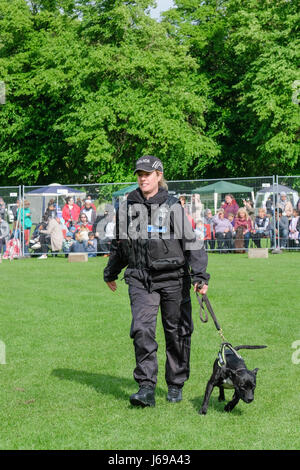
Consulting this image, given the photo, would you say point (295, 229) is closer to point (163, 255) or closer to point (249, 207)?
point (249, 207)

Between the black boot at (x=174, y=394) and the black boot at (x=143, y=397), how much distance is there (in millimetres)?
251

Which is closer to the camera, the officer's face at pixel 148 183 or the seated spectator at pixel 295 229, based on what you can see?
the officer's face at pixel 148 183

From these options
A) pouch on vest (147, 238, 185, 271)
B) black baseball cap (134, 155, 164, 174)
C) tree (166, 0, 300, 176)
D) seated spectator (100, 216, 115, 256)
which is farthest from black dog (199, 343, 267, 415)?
tree (166, 0, 300, 176)

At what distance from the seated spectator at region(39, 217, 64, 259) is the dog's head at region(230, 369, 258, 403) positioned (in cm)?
1847

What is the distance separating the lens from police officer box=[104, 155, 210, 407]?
6242 mm

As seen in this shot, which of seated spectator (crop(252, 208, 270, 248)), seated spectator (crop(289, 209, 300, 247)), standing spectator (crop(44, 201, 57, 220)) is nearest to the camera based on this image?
seated spectator (crop(289, 209, 300, 247))

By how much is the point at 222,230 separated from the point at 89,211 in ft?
14.9

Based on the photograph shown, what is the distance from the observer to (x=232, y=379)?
588 cm

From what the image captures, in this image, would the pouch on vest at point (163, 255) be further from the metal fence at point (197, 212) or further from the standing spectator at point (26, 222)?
the standing spectator at point (26, 222)

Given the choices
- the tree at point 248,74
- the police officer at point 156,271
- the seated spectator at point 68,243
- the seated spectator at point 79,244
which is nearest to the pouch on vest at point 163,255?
the police officer at point 156,271

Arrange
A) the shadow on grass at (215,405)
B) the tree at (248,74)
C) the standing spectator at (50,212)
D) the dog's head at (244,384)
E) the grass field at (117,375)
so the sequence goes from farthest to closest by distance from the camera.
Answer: the tree at (248,74)
the standing spectator at (50,212)
the shadow on grass at (215,405)
the dog's head at (244,384)
the grass field at (117,375)

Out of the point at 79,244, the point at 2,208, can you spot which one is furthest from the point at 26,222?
the point at 79,244

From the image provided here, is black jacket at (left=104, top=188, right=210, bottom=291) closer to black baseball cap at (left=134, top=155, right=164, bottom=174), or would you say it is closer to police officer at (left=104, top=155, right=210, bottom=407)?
police officer at (left=104, top=155, right=210, bottom=407)

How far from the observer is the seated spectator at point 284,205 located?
2342 cm
